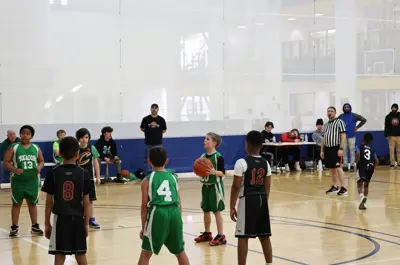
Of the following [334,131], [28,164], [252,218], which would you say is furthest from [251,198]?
[334,131]

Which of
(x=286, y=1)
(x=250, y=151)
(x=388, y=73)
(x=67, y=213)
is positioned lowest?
(x=67, y=213)

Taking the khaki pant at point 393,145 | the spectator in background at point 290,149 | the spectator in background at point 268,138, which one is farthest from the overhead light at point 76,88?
the khaki pant at point 393,145

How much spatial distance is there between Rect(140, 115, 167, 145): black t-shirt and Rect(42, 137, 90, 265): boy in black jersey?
10.9 metres

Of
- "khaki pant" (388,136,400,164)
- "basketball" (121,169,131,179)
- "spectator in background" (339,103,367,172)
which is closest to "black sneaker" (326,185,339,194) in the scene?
"spectator in background" (339,103,367,172)

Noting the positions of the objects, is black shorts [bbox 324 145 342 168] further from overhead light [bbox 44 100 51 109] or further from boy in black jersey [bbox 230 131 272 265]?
overhead light [bbox 44 100 51 109]

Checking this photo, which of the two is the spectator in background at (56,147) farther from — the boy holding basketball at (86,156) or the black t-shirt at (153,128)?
the boy holding basketball at (86,156)

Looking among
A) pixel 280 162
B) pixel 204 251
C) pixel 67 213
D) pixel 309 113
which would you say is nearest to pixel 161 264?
pixel 204 251

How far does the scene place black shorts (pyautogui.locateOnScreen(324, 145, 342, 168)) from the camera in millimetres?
13516

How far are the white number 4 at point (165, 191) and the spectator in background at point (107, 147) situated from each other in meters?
10.9

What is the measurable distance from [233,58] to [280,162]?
3.13 m

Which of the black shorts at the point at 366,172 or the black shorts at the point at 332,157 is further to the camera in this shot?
the black shorts at the point at 332,157

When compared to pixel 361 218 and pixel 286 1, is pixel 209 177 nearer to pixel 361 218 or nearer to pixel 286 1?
pixel 361 218

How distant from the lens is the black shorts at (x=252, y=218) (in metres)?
6.88

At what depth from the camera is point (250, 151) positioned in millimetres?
6988
